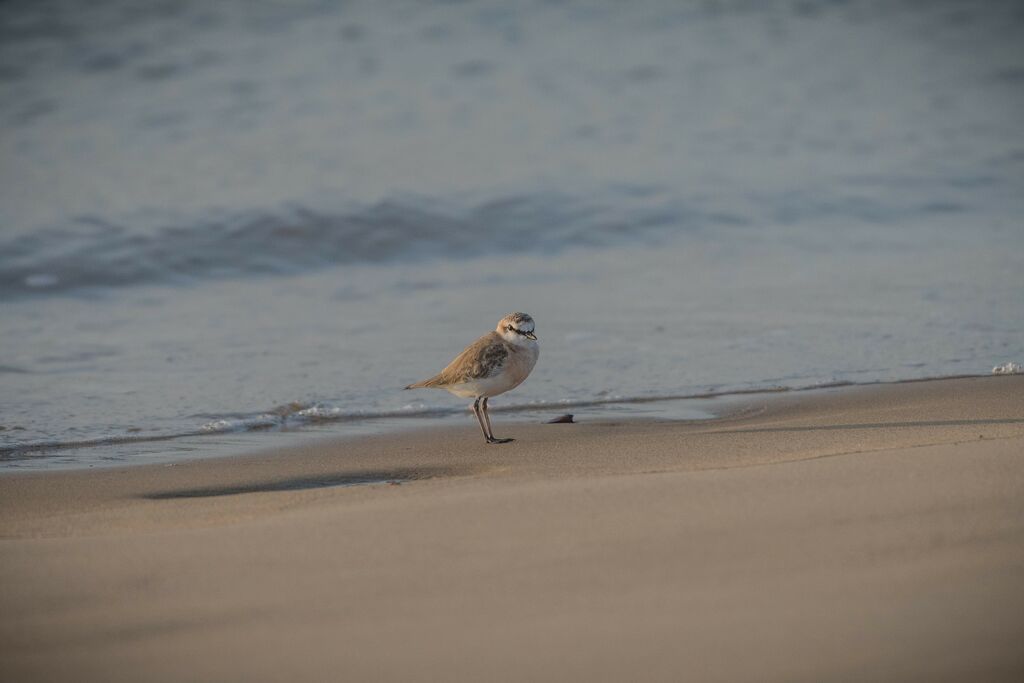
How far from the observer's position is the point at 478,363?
665 cm

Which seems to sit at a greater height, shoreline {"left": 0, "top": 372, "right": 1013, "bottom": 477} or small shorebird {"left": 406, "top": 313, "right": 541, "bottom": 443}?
small shorebird {"left": 406, "top": 313, "right": 541, "bottom": 443}

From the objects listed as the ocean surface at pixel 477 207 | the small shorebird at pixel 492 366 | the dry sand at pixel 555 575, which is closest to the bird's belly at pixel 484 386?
the small shorebird at pixel 492 366

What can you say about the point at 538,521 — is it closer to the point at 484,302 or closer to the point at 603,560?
the point at 603,560

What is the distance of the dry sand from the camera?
3078 millimetres

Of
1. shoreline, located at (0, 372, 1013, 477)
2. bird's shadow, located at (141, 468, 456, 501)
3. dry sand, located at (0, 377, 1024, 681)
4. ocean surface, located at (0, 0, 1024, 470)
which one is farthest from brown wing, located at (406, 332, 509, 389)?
dry sand, located at (0, 377, 1024, 681)

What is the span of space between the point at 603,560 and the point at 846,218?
1118cm

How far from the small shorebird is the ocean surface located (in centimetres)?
55

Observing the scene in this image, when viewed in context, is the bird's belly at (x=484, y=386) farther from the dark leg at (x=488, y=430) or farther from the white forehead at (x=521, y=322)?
the white forehead at (x=521, y=322)

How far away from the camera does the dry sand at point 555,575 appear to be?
3.08 m

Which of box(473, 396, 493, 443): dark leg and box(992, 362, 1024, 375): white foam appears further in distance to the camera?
box(992, 362, 1024, 375): white foam

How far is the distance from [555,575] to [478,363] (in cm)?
315

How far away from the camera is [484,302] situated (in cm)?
1059

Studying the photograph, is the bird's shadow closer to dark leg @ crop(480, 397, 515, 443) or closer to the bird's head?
dark leg @ crop(480, 397, 515, 443)

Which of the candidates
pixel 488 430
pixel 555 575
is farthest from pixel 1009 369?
pixel 555 575
